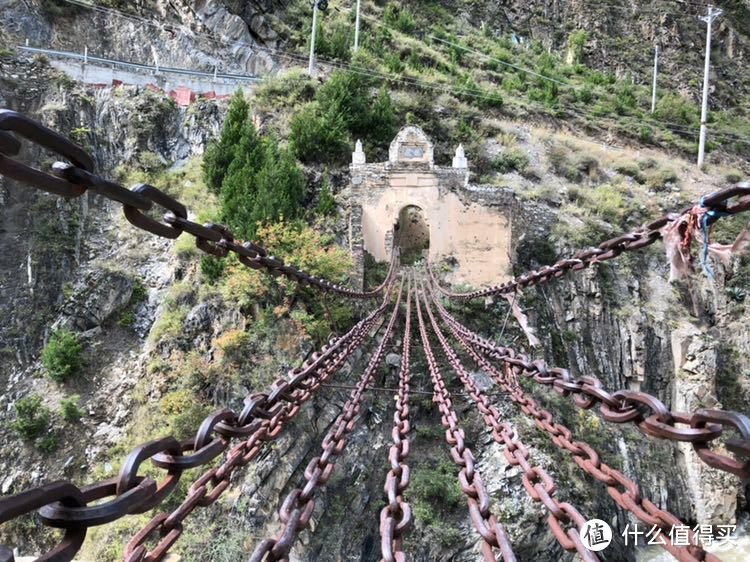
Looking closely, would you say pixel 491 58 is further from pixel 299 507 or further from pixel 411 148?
pixel 299 507

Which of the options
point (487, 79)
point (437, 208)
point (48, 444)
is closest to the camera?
point (48, 444)

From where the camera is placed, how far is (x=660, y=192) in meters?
17.9

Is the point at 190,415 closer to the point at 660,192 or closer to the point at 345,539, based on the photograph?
the point at 345,539

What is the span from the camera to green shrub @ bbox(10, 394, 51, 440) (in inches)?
352

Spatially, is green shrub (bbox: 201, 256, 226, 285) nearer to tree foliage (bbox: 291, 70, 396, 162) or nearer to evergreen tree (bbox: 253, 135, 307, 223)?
evergreen tree (bbox: 253, 135, 307, 223)

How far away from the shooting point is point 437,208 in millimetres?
11922

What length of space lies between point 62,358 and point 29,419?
1.34 m

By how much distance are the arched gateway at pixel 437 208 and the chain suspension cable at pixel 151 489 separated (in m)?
9.85

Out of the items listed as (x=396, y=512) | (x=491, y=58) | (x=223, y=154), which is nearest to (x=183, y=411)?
(x=223, y=154)

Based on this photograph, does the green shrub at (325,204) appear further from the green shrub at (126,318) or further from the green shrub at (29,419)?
the green shrub at (29,419)

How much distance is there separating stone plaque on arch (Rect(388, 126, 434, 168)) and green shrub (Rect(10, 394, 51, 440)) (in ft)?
31.9

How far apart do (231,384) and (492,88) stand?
2033 cm

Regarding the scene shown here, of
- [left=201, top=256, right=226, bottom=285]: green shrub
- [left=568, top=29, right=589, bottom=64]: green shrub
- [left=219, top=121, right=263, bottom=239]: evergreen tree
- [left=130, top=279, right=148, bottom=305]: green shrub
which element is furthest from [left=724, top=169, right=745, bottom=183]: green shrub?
[left=130, top=279, right=148, bottom=305]: green shrub

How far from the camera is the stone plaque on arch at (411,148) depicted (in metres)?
12.1
